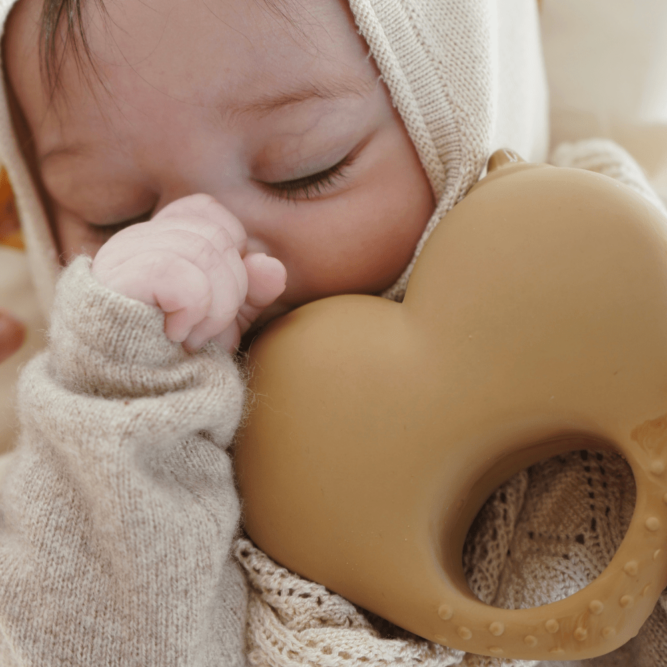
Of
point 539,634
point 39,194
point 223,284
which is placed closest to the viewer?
point 539,634

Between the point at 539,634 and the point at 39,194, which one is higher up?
the point at 39,194

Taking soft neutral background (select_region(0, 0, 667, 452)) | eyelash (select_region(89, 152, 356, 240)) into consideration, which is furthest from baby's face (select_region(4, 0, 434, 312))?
soft neutral background (select_region(0, 0, 667, 452))

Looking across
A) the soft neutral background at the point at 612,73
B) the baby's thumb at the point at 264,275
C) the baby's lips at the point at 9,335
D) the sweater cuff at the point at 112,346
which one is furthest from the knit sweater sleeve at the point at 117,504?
the soft neutral background at the point at 612,73

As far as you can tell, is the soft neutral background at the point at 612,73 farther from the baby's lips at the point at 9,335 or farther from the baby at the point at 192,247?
the baby's lips at the point at 9,335

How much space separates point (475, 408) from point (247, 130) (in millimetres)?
392

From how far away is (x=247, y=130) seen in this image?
67 centimetres

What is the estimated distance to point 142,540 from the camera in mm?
529

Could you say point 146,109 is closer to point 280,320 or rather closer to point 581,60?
point 280,320

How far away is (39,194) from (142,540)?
2.09 feet

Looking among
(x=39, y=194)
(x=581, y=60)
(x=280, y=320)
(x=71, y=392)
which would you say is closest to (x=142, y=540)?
(x=71, y=392)

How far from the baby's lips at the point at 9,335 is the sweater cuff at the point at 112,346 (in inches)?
20.3

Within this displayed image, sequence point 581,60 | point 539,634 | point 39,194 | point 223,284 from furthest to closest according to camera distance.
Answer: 1. point 581,60
2. point 39,194
3. point 223,284
4. point 539,634

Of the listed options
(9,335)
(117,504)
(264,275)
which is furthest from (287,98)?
(9,335)

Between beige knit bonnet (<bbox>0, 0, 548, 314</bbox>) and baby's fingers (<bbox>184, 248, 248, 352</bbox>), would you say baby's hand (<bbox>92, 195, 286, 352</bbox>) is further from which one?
beige knit bonnet (<bbox>0, 0, 548, 314</bbox>)
